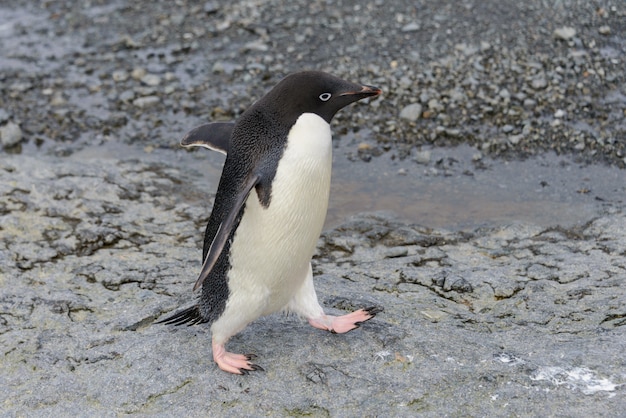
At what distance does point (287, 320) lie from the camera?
3635mm

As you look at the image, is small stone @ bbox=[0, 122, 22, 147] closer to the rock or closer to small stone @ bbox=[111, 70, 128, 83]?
the rock

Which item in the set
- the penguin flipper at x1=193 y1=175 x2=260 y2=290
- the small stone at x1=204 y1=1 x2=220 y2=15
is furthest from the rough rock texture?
Answer: the small stone at x1=204 y1=1 x2=220 y2=15

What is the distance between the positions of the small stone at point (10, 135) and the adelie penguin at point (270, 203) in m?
3.32

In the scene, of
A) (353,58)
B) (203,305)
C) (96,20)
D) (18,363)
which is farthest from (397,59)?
(18,363)

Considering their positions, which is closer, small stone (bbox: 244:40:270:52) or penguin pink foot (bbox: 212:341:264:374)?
penguin pink foot (bbox: 212:341:264:374)

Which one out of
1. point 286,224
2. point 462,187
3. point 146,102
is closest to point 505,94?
point 462,187

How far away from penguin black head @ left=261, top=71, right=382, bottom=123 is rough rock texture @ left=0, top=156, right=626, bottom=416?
968mm

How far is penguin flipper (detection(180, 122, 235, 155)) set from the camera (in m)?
3.47

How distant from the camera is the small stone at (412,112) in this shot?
19.6 ft

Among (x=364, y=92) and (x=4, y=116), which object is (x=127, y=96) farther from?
(x=364, y=92)

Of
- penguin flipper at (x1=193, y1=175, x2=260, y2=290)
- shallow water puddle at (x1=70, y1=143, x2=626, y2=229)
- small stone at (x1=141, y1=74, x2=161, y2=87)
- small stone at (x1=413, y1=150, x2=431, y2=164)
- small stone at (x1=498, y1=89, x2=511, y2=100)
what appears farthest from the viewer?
small stone at (x1=141, y1=74, x2=161, y2=87)

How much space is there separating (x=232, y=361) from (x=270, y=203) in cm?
65

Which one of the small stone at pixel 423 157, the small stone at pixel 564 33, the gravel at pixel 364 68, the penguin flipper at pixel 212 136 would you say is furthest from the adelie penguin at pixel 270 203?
the small stone at pixel 564 33

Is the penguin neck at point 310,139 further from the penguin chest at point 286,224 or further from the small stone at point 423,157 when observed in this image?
the small stone at point 423,157
